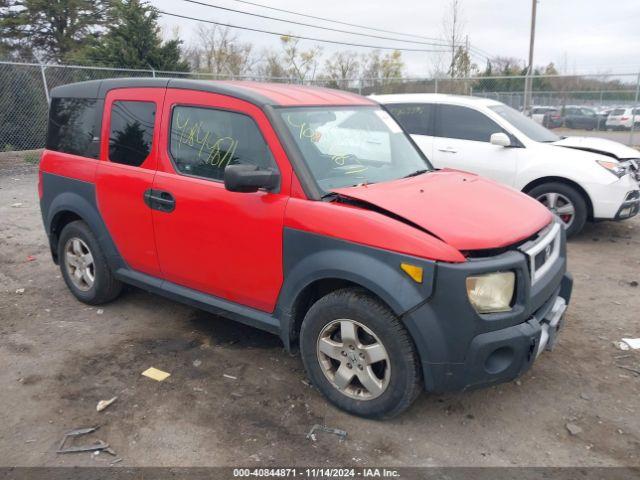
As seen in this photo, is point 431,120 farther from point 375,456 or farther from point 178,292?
point 375,456

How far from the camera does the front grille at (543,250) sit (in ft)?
9.57

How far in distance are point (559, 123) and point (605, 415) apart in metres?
19.0

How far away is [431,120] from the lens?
7.54m

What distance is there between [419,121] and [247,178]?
16.9ft

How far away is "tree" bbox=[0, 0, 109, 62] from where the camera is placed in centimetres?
2686

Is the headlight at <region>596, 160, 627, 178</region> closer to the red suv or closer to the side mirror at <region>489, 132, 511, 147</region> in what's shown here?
the side mirror at <region>489, 132, 511, 147</region>

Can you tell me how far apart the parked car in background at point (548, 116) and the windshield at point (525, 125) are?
39.2 feet

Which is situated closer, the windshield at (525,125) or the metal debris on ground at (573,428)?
the metal debris on ground at (573,428)

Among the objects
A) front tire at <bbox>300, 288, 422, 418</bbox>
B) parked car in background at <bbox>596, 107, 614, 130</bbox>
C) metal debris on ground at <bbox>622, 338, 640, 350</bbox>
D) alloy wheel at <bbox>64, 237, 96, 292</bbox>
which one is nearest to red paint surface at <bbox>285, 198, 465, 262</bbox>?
front tire at <bbox>300, 288, 422, 418</bbox>

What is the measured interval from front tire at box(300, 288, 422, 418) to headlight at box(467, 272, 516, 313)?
417 millimetres

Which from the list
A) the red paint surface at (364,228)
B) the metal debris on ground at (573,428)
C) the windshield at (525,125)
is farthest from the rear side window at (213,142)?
the windshield at (525,125)

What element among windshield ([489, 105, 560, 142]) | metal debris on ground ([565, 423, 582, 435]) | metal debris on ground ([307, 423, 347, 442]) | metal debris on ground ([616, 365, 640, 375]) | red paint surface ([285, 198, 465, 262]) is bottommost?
metal debris on ground ([565, 423, 582, 435])

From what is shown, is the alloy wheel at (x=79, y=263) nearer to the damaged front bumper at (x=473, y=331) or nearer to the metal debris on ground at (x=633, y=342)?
the damaged front bumper at (x=473, y=331)

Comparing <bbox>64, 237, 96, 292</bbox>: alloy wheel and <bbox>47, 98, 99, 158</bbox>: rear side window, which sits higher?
<bbox>47, 98, 99, 158</bbox>: rear side window
